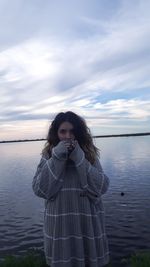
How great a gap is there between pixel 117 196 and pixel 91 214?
25.5 meters

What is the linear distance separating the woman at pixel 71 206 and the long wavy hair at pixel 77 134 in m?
0.19

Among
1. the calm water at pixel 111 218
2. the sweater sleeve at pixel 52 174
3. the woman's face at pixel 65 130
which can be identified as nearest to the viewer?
the sweater sleeve at pixel 52 174

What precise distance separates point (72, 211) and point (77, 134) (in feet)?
3.44

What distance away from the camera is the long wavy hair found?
182 inches

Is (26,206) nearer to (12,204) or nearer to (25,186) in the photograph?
(12,204)

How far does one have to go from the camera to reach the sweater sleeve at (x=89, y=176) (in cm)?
423

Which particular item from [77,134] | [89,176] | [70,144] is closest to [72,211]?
[89,176]

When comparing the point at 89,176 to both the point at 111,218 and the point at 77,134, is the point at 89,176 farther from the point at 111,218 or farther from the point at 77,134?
the point at 111,218

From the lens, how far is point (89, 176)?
4309mm

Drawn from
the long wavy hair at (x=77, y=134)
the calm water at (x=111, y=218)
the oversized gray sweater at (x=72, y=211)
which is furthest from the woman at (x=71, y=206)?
the calm water at (x=111, y=218)

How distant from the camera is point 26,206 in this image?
2759 centimetres

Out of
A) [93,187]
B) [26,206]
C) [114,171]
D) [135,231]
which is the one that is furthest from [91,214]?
[114,171]

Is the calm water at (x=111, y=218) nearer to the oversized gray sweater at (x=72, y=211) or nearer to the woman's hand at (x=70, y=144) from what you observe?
the oversized gray sweater at (x=72, y=211)

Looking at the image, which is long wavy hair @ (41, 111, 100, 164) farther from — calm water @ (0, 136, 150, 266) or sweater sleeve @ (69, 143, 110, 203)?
calm water @ (0, 136, 150, 266)
